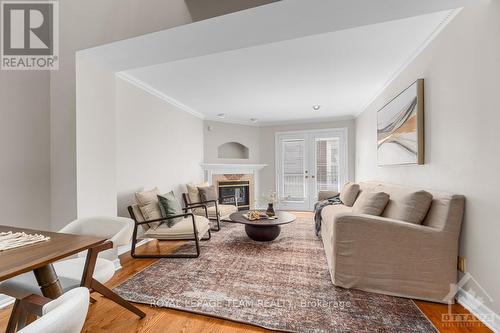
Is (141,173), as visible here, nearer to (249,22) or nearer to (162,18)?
(162,18)

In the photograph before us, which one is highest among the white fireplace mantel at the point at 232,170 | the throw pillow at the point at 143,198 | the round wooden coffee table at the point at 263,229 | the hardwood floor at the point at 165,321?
the white fireplace mantel at the point at 232,170

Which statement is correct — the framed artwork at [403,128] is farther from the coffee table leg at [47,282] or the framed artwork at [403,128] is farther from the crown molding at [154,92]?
the crown molding at [154,92]

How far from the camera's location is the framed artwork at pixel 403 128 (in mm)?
2355

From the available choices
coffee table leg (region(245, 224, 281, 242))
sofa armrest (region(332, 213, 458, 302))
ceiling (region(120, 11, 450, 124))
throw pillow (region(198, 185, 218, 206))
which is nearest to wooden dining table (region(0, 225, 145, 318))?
sofa armrest (region(332, 213, 458, 302))

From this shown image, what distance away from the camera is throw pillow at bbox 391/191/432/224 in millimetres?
1945

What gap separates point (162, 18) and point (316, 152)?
471 centimetres

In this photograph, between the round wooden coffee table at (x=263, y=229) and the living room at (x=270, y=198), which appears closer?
the living room at (x=270, y=198)

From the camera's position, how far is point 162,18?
177cm

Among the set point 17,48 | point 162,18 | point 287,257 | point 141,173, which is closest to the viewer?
point 162,18

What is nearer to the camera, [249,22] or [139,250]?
[249,22]

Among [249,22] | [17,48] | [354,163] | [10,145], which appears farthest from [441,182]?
[17,48]

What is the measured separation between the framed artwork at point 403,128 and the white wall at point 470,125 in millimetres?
71

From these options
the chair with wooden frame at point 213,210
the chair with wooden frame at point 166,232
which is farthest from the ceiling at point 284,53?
the chair with wooden frame at point 213,210

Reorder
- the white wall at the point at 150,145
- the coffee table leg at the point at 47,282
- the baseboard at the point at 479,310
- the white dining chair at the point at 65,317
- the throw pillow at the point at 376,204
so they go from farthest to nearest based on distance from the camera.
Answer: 1. the white wall at the point at 150,145
2. the throw pillow at the point at 376,204
3. the baseboard at the point at 479,310
4. the coffee table leg at the point at 47,282
5. the white dining chair at the point at 65,317
